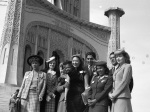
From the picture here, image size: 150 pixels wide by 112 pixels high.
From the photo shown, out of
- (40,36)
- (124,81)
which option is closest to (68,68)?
(124,81)

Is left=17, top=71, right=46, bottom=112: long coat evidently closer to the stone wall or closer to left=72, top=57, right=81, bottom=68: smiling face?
left=72, top=57, right=81, bottom=68: smiling face

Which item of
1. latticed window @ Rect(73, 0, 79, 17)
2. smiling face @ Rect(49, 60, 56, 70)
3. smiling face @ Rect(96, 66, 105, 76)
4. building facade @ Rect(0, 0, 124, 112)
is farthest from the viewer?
latticed window @ Rect(73, 0, 79, 17)

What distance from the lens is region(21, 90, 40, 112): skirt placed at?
4.63 meters

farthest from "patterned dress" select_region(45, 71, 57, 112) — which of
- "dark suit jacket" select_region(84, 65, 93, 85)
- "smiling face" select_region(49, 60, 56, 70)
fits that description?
"dark suit jacket" select_region(84, 65, 93, 85)

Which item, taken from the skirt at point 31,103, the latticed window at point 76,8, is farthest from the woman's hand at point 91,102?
the latticed window at point 76,8

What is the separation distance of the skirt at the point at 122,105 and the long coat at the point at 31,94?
159 centimetres

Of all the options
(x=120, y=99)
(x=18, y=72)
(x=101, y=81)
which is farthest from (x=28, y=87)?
(x=18, y=72)

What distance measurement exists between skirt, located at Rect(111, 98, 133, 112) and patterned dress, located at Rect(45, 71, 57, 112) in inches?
60.1

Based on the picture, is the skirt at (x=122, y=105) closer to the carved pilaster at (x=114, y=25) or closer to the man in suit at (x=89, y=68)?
the man in suit at (x=89, y=68)

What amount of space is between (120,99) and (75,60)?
1.24 m

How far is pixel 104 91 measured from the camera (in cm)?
395

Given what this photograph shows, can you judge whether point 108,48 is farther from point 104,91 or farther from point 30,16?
point 104,91

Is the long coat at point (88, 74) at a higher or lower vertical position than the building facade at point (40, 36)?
lower

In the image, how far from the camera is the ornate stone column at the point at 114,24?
54.0ft
